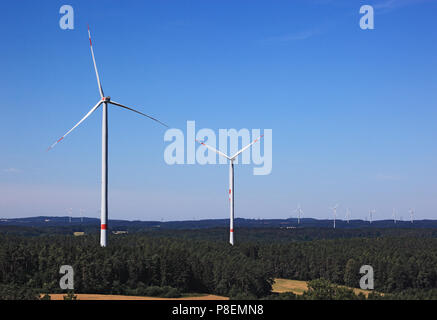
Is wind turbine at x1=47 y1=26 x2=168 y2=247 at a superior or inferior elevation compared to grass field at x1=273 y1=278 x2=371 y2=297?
superior

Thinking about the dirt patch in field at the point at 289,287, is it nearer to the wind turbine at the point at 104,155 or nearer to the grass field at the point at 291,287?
the grass field at the point at 291,287

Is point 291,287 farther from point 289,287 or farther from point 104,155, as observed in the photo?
point 104,155

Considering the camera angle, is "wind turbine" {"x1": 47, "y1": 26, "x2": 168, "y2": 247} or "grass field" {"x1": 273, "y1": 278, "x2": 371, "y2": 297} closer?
"wind turbine" {"x1": 47, "y1": 26, "x2": 168, "y2": 247}

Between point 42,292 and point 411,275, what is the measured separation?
112 meters

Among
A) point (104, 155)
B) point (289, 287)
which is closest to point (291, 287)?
point (289, 287)

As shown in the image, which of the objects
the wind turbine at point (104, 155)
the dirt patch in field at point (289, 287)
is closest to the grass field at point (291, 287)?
the dirt patch in field at point (289, 287)

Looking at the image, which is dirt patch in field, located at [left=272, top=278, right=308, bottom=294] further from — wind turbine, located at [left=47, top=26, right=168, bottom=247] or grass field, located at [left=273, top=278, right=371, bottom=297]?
wind turbine, located at [left=47, top=26, right=168, bottom=247]

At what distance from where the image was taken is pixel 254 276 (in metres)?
151

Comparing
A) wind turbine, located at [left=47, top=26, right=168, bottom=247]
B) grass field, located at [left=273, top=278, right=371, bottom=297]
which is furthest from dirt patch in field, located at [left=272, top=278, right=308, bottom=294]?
wind turbine, located at [left=47, top=26, right=168, bottom=247]

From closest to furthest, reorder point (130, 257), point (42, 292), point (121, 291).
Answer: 1. point (42, 292)
2. point (121, 291)
3. point (130, 257)
